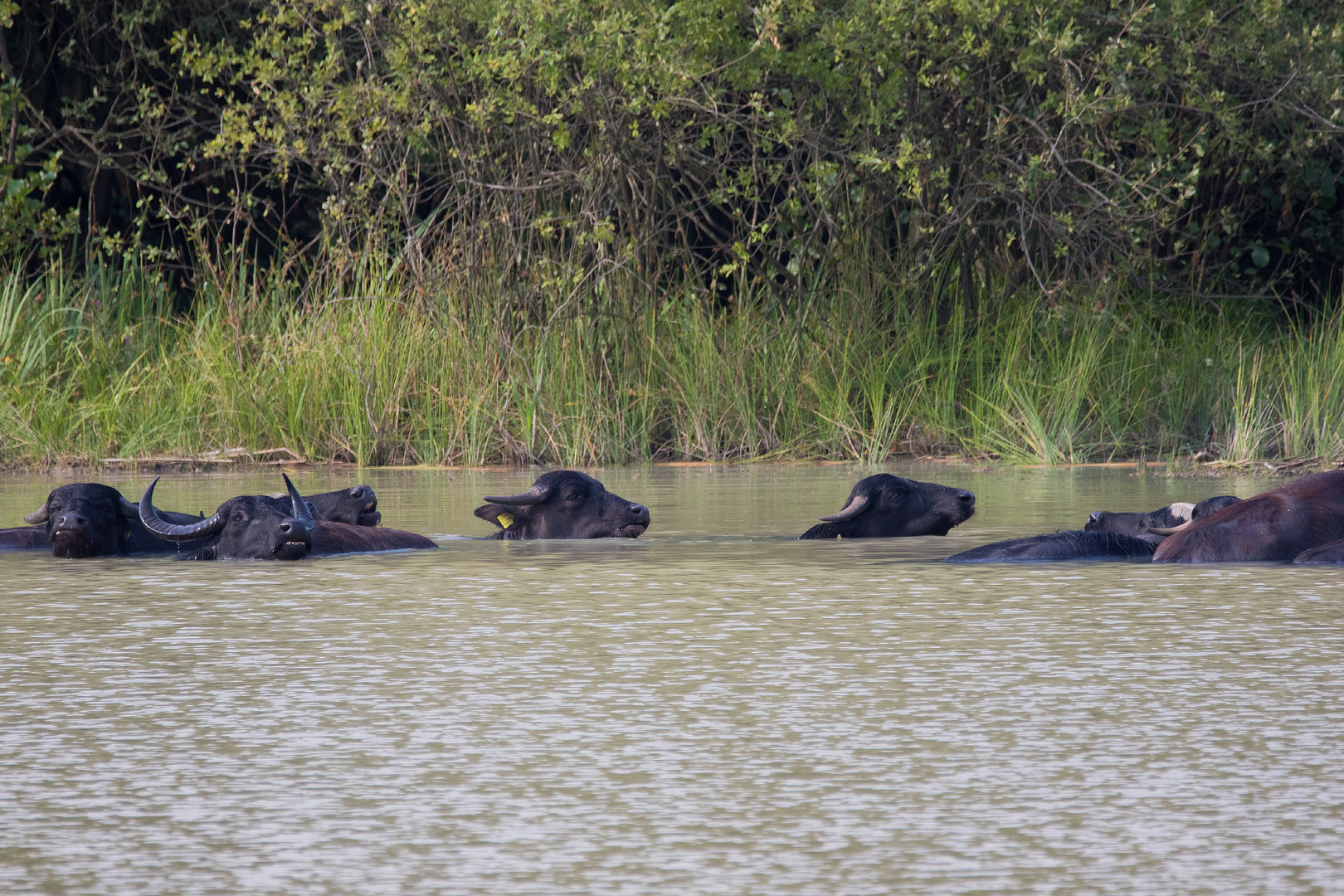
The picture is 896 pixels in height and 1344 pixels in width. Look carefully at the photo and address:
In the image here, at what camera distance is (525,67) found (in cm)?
1134

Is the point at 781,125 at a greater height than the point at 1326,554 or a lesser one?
greater

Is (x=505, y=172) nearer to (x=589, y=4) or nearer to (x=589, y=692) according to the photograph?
(x=589, y=4)

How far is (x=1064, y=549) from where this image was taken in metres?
6.10

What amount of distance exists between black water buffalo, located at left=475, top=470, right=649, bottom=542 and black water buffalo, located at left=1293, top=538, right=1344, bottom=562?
2.49 metres

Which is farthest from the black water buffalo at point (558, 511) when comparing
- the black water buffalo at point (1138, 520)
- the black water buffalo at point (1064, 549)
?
the black water buffalo at point (1138, 520)

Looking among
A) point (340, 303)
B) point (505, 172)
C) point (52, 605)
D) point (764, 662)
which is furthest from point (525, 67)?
point (764, 662)

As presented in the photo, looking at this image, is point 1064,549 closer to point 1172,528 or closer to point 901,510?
point 1172,528

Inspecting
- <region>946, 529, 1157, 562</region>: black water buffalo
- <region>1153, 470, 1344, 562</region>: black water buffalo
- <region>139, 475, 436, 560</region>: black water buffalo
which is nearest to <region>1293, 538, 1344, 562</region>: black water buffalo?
<region>1153, 470, 1344, 562</region>: black water buffalo

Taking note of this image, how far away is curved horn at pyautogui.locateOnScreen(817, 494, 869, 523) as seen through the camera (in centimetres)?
680

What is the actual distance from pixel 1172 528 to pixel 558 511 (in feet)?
7.53

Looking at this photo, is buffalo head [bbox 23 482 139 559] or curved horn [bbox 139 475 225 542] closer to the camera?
curved horn [bbox 139 475 225 542]

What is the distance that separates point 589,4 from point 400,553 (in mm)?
5520

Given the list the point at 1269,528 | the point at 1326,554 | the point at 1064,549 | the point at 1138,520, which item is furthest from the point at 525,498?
the point at 1326,554

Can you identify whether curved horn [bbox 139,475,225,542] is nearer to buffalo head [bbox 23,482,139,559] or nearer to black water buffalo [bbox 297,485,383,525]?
buffalo head [bbox 23,482,139,559]
